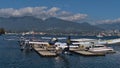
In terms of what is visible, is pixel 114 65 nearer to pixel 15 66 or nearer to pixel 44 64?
pixel 44 64

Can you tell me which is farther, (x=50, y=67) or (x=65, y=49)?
(x=65, y=49)

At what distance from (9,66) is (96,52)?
1562 inches

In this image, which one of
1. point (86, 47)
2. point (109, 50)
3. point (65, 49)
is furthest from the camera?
point (86, 47)

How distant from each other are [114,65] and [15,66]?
72.4ft

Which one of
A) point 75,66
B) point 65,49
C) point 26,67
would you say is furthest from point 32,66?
point 65,49

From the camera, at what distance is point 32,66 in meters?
68.6

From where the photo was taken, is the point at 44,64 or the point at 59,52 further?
the point at 59,52

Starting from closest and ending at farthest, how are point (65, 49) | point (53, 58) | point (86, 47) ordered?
point (53, 58), point (65, 49), point (86, 47)

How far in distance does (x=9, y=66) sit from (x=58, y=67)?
417 inches

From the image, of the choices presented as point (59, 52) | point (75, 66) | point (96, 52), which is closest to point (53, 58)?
Answer: point (59, 52)

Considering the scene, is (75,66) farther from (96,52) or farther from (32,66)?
(96,52)

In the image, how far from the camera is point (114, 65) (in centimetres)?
7106

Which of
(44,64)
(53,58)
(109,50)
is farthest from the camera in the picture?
(109,50)

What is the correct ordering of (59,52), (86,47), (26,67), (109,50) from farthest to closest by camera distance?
(86,47) → (109,50) → (59,52) → (26,67)
